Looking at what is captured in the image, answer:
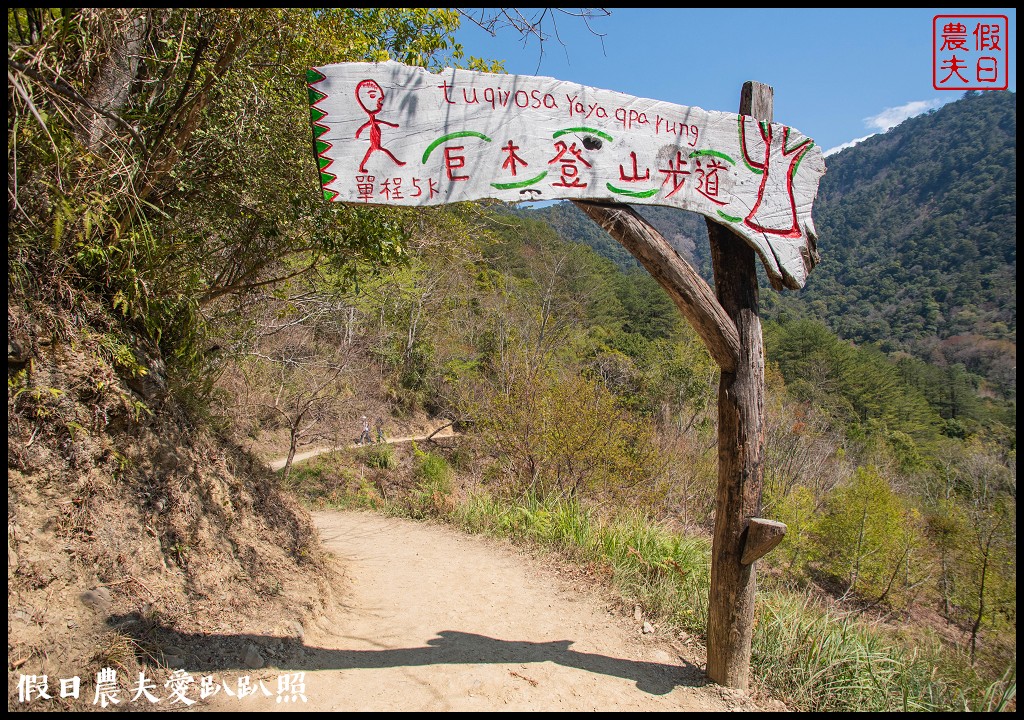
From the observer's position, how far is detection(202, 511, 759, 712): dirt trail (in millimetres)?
2531

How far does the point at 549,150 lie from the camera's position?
94.8 inches

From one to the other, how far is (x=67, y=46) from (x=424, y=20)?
2200 millimetres

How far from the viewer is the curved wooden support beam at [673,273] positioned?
8.03ft

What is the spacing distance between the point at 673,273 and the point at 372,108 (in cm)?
156

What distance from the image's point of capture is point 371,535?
671 cm

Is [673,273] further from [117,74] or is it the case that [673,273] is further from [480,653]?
[117,74]

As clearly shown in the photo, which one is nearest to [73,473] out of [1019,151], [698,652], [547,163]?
[547,163]

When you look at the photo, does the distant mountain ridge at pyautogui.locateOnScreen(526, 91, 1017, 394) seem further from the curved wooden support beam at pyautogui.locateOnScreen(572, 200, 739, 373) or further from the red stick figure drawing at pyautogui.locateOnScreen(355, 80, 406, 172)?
the red stick figure drawing at pyautogui.locateOnScreen(355, 80, 406, 172)

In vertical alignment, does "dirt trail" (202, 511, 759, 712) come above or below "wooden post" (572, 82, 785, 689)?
below

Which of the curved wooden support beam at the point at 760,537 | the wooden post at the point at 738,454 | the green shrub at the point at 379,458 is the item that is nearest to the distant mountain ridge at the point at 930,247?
the green shrub at the point at 379,458

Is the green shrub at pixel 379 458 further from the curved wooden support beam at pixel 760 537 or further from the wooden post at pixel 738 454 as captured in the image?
the curved wooden support beam at pixel 760 537

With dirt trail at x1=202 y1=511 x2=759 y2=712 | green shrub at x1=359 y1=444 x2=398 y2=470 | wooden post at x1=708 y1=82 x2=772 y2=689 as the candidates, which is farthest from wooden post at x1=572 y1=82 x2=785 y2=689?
green shrub at x1=359 y1=444 x2=398 y2=470

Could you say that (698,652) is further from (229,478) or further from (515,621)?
(229,478)

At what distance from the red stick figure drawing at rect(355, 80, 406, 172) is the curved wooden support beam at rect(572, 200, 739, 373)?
3.05 ft
